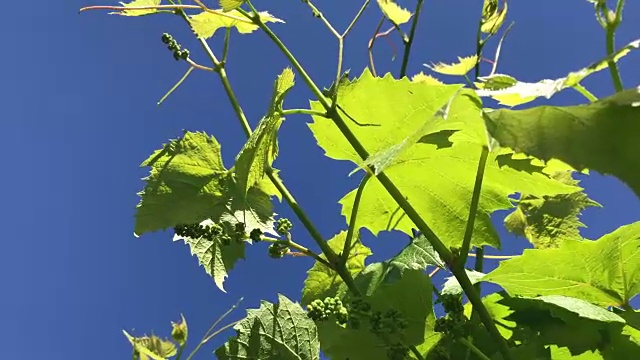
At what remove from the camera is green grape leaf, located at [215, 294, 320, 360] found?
847mm

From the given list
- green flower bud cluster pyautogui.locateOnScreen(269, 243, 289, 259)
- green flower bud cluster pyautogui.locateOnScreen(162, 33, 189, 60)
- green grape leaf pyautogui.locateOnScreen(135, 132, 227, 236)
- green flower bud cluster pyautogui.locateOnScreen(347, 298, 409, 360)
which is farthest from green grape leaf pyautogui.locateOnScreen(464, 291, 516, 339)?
green flower bud cluster pyautogui.locateOnScreen(162, 33, 189, 60)

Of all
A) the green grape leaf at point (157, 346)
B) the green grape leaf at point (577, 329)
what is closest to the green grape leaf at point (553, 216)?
the green grape leaf at point (577, 329)

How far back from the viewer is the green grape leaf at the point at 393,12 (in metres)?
1.03

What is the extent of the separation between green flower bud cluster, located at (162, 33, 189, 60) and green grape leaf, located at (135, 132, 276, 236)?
104 mm

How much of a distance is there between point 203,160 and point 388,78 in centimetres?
28

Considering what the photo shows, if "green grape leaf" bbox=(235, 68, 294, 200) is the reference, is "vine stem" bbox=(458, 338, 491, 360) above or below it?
below

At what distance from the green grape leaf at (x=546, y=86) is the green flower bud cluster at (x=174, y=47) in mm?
477

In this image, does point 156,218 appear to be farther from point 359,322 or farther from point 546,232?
point 546,232

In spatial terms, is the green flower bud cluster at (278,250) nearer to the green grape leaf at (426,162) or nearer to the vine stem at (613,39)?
the green grape leaf at (426,162)

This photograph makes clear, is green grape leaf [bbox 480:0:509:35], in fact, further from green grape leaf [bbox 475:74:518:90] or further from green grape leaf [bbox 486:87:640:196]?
green grape leaf [bbox 486:87:640:196]

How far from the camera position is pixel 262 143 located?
0.77 metres

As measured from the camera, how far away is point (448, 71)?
98 centimetres

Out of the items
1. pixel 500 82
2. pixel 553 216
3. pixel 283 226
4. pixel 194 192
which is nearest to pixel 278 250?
pixel 283 226

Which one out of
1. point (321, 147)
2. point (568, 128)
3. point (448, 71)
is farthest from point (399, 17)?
point (568, 128)
